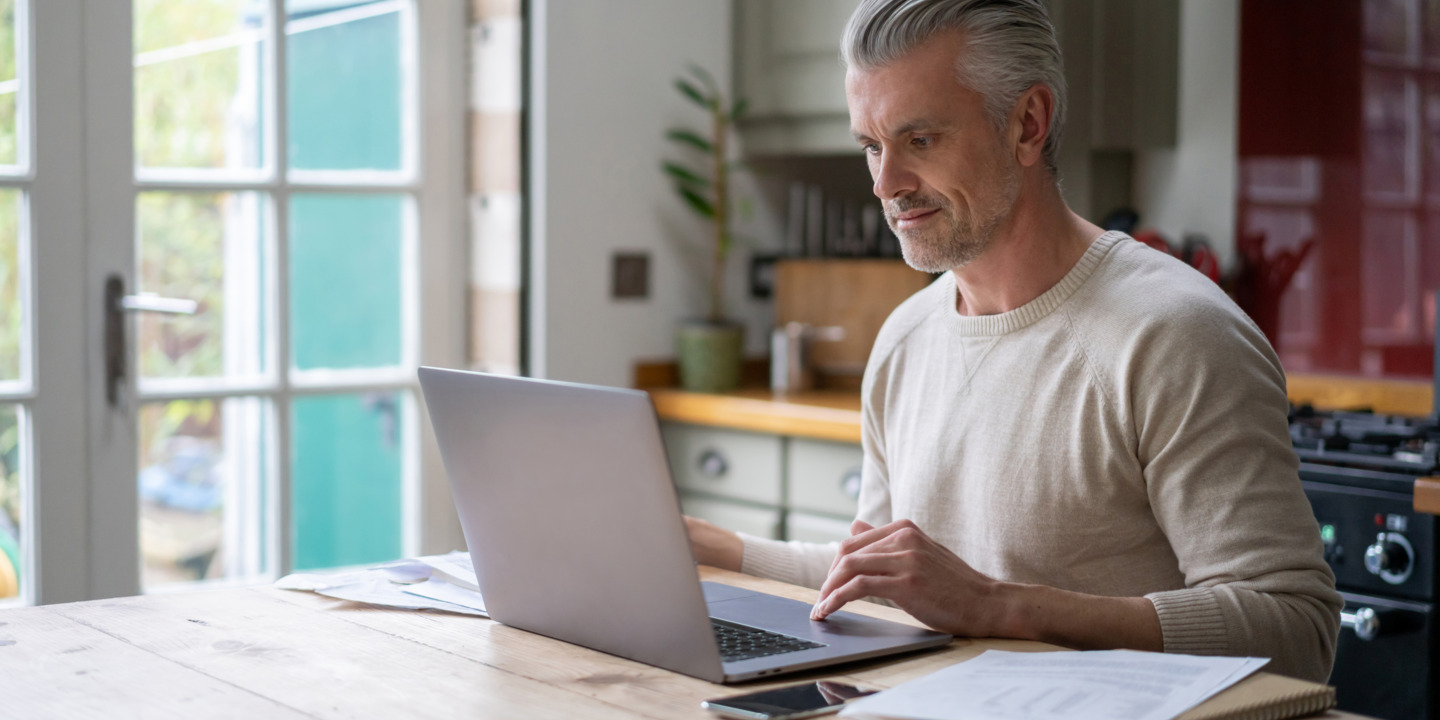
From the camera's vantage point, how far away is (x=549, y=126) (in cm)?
294

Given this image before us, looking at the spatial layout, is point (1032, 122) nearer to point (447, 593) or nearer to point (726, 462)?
point (447, 593)

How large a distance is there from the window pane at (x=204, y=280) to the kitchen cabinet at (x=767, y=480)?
858 millimetres

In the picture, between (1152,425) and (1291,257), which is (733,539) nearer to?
(1152,425)

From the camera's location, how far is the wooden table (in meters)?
0.98

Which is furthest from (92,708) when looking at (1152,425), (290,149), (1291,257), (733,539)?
(1291,257)

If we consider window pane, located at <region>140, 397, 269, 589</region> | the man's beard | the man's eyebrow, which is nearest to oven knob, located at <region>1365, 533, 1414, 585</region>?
the man's beard

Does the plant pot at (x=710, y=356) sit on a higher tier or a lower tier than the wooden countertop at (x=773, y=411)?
higher

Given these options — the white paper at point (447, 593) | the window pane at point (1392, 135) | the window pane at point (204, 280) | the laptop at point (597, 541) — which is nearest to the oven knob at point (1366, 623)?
the window pane at point (1392, 135)

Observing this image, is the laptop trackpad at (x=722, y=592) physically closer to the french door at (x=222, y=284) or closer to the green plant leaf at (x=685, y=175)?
the french door at (x=222, y=284)

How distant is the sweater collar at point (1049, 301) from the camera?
1508mm

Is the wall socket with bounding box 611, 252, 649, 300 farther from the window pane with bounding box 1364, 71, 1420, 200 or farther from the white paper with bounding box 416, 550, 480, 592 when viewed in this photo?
the white paper with bounding box 416, 550, 480, 592

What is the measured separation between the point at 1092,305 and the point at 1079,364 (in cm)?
7

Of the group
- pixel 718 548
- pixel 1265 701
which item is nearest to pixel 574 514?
pixel 718 548

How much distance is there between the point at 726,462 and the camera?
2.91m
